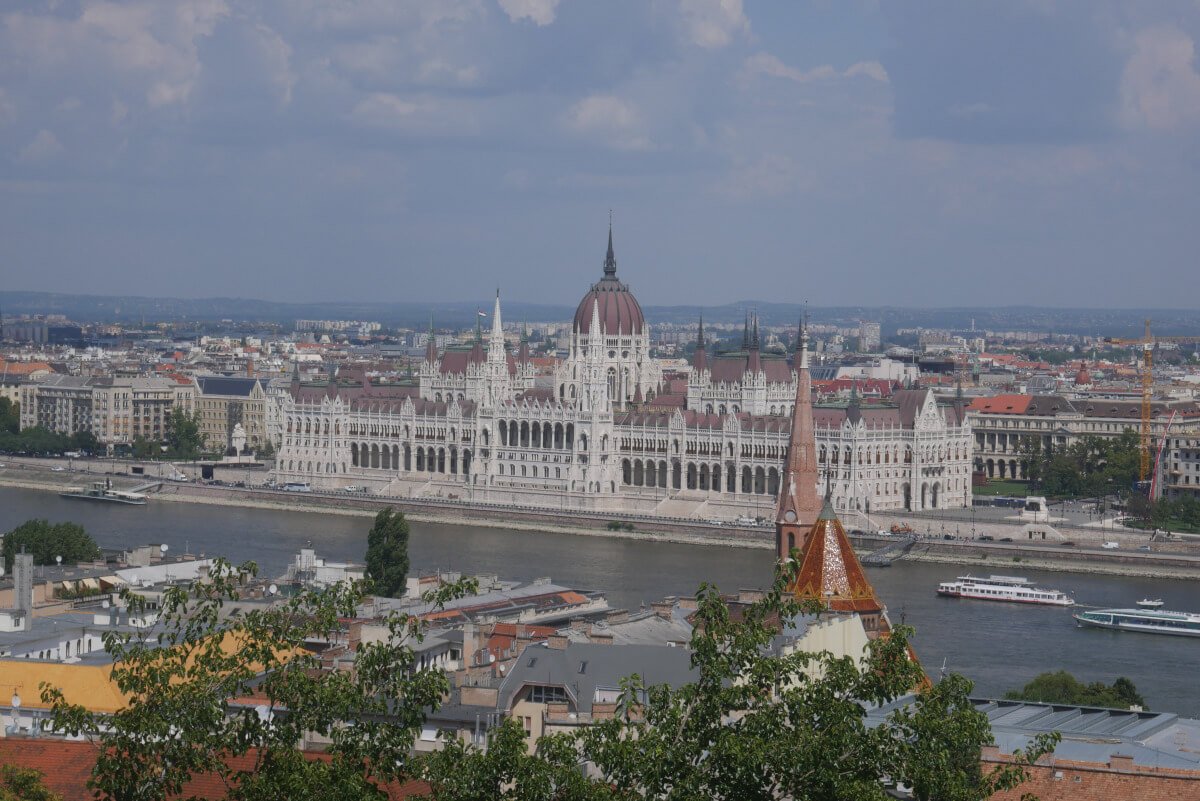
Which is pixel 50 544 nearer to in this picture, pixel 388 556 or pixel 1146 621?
pixel 388 556

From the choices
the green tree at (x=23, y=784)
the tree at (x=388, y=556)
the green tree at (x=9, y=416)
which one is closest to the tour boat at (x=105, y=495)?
the green tree at (x=9, y=416)

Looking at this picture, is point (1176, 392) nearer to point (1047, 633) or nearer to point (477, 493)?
point (477, 493)

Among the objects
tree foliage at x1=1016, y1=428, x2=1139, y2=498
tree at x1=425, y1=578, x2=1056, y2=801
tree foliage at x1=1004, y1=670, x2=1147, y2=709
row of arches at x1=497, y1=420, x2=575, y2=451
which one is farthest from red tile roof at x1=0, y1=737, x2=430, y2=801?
tree foliage at x1=1016, y1=428, x2=1139, y2=498

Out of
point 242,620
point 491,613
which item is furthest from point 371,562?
point 242,620

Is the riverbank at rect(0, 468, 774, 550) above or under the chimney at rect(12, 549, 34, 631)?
under

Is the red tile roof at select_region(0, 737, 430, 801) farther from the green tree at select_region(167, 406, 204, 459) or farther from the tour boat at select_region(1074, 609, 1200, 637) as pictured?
the green tree at select_region(167, 406, 204, 459)

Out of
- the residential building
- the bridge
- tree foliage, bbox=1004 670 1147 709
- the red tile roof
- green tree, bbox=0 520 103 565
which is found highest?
the red tile roof

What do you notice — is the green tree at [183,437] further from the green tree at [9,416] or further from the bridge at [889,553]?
the bridge at [889,553]
